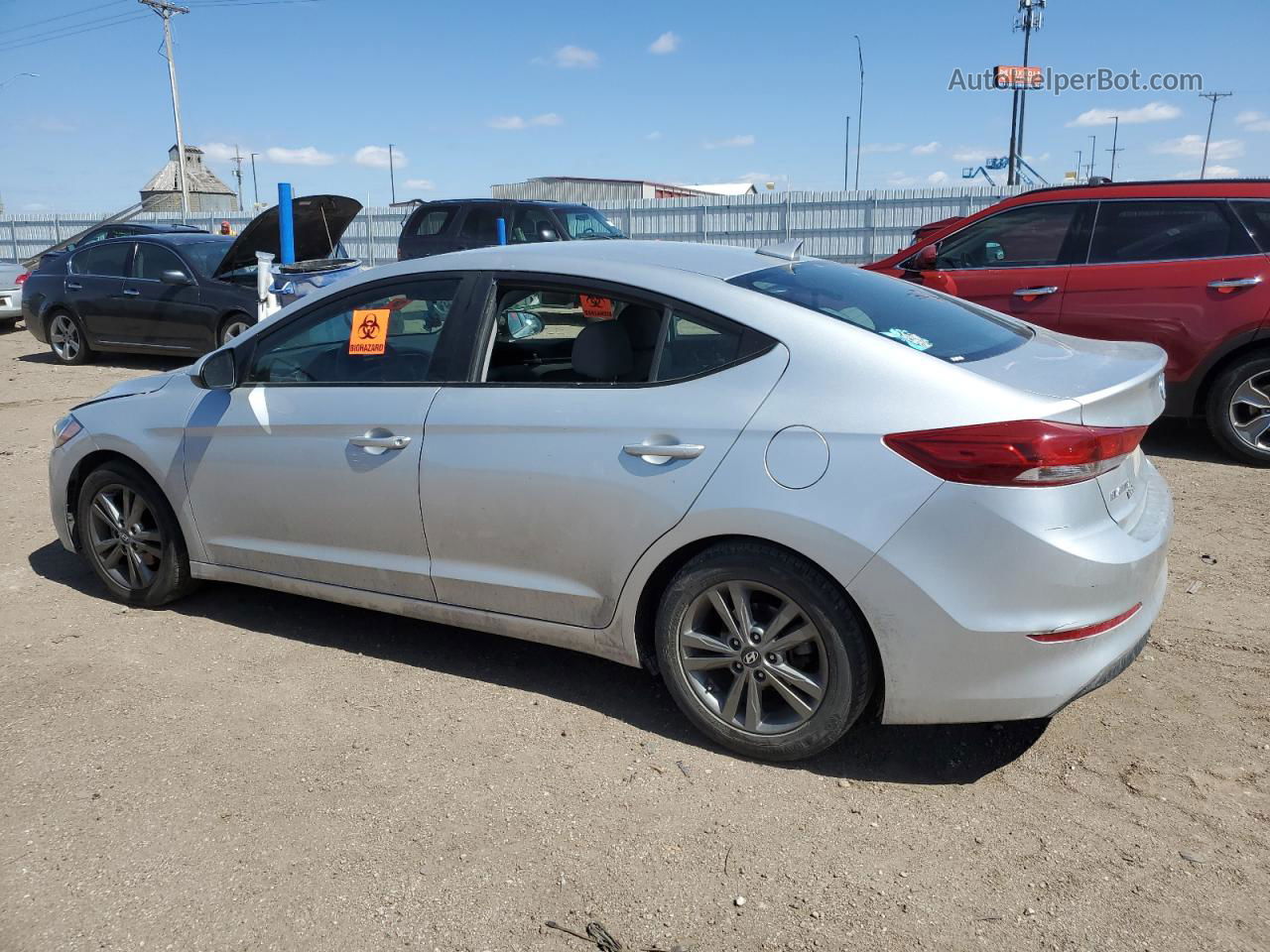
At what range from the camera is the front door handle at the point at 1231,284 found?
271 inches

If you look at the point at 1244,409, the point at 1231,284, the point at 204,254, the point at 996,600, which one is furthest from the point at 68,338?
the point at 996,600

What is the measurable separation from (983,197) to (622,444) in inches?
786

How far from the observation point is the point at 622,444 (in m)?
3.41

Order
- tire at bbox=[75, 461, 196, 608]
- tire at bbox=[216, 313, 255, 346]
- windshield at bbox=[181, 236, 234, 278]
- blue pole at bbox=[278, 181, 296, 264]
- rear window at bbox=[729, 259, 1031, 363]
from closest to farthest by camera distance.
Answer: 1. rear window at bbox=[729, 259, 1031, 363]
2. tire at bbox=[75, 461, 196, 608]
3. blue pole at bbox=[278, 181, 296, 264]
4. tire at bbox=[216, 313, 255, 346]
5. windshield at bbox=[181, 236, 234, 278]

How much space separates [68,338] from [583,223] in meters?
6.96

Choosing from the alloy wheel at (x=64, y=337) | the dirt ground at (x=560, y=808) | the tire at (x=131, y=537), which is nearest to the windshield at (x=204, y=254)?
the alloy wheel at (x=64, y=337)

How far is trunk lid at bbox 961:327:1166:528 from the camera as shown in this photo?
3.04m

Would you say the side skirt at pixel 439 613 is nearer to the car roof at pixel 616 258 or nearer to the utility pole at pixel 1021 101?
the car roof at pixel 616 258

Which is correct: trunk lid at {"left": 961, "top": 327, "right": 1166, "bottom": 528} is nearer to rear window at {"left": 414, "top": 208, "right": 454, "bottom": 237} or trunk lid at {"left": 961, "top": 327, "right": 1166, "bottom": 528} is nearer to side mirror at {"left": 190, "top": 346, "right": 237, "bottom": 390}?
side mirror at {"left": 190, "top": 346, "right": 237, "bottom": 390}

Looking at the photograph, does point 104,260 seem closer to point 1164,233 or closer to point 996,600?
point 1164,233

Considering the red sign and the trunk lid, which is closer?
the trunk lid

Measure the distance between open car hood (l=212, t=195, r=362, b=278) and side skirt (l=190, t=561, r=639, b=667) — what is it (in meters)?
5.85

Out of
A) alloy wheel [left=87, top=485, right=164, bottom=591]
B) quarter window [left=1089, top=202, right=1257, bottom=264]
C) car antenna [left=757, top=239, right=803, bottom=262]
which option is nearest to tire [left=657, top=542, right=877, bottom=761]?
car antenna [left=757, top=239, right=803, bottom=262]

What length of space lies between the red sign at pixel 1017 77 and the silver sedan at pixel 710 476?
35.2 meters
